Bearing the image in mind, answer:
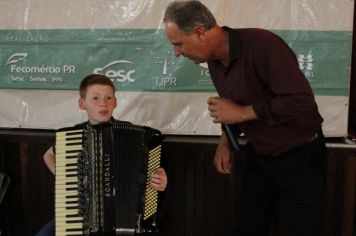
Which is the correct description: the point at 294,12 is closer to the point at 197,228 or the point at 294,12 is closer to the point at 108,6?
the point at 108,6

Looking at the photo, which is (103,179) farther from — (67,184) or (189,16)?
(189,16)

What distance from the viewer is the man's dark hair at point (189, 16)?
1.32m

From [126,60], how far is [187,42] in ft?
2.49

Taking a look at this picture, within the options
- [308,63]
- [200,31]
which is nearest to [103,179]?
[200,31]

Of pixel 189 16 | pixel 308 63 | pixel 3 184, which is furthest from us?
pixel 3 184

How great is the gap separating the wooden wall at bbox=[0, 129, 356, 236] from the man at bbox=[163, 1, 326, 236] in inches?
19.5

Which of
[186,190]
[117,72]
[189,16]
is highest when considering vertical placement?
[189,16]

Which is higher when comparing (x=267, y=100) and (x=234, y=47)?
(x=234, y=47)

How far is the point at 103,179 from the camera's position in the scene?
153 centimetres

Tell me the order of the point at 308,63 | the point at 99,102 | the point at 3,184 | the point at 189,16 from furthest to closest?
the point at 3,184, the point at 308,63, the point at 99,102, the point at 189,16

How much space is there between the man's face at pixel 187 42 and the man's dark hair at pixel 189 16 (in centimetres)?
1

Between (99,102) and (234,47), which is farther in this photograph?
(99,102)

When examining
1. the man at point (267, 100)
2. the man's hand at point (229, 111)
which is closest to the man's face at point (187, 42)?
the man at point (267, 100)

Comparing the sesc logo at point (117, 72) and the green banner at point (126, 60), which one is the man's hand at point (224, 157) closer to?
the green banner at point (126, 60)
